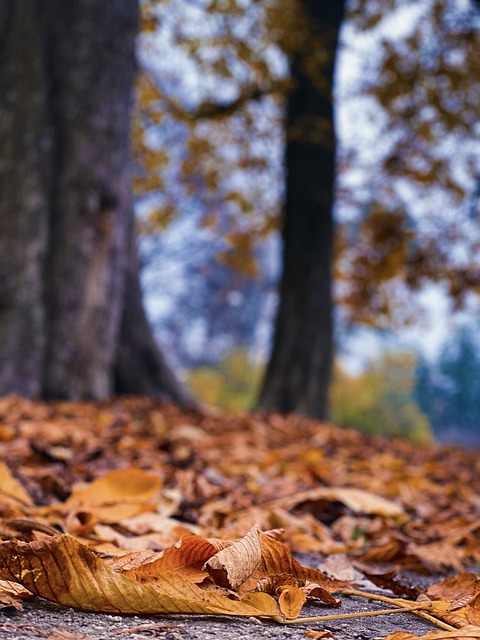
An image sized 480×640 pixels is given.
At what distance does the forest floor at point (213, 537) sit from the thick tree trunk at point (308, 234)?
10.9 feet

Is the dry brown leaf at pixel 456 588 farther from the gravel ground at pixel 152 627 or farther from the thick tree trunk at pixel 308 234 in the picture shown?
the thick tree trunk at pixel 308 234

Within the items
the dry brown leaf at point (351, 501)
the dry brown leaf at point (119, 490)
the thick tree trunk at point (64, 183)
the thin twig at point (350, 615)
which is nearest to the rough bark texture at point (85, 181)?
the thick tree trunk at point (64, 183)

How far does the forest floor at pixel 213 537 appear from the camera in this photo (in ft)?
2.83

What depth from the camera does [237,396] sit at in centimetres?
1636

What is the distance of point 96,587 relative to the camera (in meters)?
0.86

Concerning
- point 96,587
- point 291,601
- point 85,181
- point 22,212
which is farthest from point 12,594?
point 85,181

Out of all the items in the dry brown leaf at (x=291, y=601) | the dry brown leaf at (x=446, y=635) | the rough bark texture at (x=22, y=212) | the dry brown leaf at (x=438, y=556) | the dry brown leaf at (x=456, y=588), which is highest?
the rough bark texture at (x=22, y=212)

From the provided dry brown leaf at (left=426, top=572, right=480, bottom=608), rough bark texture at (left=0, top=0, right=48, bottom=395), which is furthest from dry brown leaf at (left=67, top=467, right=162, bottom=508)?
rough bark texture at (left=0, top=0, right=48, bottom=395)

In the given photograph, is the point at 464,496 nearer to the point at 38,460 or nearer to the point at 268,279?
the point at 38,460

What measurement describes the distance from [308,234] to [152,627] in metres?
6.60

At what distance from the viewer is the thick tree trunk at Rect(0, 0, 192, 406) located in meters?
4.41

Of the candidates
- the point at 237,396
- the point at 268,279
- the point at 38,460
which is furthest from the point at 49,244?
the point at 268,279

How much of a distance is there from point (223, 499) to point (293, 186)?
5832 millimetres

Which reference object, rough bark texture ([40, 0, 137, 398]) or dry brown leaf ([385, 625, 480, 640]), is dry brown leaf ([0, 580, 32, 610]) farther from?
rough bark texture ([40, 0, 137, 398])
